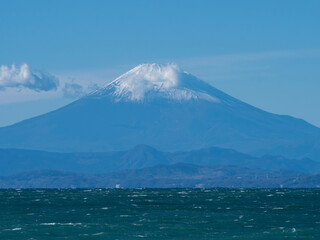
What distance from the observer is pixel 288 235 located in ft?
382

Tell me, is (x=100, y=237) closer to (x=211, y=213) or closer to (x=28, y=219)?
(x=28, y=219)

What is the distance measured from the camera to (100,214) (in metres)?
166

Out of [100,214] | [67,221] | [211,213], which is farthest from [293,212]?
[67,221]

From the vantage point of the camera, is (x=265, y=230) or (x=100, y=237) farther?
(x=265, y=230)

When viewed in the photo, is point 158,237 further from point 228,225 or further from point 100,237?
point 228,225

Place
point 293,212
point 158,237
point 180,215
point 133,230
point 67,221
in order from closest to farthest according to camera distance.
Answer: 1. point 158,237
2. point 133,230
3. point 67,221
4. point 180,215
5. point 293,212

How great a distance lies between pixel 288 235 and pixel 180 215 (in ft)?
158

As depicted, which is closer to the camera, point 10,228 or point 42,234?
point 42,234

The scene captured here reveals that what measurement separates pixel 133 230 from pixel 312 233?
26.3 m

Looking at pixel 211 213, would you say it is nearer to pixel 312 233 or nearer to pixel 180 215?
pixel 180 215

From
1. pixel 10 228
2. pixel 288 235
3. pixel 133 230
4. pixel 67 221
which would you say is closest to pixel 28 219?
pixel 67 221

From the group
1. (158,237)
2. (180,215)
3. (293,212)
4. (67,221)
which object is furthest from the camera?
(293,212)

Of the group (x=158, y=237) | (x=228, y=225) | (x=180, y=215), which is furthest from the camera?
(x=180, y=215)

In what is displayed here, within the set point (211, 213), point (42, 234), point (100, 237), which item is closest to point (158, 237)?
point (100, 237)
